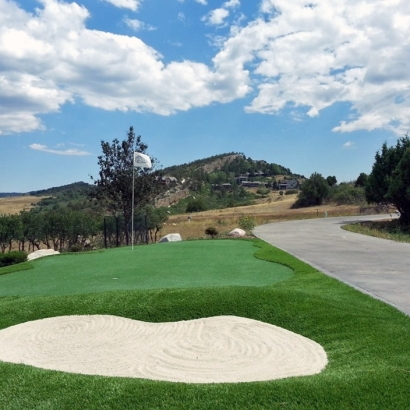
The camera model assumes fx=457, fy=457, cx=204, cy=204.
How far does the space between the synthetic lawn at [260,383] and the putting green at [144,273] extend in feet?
3.54

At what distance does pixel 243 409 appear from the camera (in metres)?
3.12

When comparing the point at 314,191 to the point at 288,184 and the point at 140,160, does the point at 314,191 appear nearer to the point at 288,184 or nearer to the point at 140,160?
the point at 288,184

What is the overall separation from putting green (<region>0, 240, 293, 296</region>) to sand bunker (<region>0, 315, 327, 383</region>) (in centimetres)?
232

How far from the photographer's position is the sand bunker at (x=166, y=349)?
4.35 meters

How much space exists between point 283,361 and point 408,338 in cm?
140

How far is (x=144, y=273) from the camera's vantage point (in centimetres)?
1049

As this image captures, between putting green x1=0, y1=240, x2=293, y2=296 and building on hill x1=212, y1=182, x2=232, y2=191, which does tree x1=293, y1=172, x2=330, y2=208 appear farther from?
putting green x1=0, y1=240, x2=293, y2=296

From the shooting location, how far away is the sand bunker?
4.35m

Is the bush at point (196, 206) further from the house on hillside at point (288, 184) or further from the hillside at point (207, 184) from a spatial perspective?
the house on hillside at point (288, 184)

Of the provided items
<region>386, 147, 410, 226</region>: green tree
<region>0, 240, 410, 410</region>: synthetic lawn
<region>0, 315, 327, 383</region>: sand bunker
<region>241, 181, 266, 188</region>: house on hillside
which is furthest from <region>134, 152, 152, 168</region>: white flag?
<region>241, 181, 266, 188</region>: house on hillside

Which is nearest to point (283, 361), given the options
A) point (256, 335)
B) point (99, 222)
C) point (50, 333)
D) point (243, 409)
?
point (256, 335)

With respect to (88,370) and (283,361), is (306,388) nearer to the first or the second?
(283,361)

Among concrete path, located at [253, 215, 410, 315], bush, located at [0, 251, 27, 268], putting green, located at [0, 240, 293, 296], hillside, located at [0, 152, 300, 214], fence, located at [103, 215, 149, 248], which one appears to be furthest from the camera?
hillside, located at [0, 152, 300, 214]

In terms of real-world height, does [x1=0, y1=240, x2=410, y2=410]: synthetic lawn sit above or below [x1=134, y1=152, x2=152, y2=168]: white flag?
below
